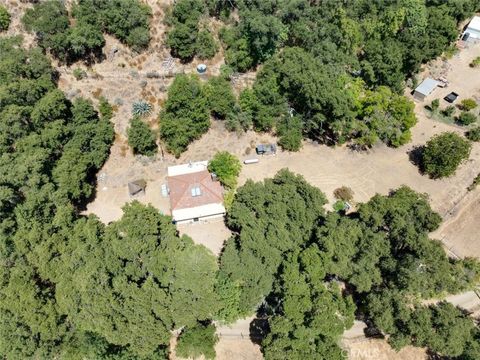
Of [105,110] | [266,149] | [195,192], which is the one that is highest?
[266,149]

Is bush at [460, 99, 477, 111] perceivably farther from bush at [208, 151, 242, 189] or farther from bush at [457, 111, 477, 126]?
bush at [208, 151, 242, 189]

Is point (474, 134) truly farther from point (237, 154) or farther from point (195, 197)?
point (195, 197)

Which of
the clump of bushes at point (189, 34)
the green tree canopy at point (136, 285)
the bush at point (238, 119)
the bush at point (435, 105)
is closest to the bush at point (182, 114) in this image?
the bush at point (238, 119)

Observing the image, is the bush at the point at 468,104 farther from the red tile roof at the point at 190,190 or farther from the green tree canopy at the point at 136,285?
the green tree canopy at the point at 136,285

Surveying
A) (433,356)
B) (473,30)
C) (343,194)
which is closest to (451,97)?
(473,30)

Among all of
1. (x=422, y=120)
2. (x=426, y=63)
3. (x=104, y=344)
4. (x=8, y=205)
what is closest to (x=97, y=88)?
(x=8, y=205)

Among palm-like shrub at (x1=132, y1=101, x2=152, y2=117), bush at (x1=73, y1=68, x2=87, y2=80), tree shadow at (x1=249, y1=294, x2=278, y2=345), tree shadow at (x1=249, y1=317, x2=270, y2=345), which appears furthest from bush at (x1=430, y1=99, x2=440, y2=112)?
bush at (x1=73, y1=68, x2=87, y2=80)

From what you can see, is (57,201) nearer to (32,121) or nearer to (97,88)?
(32,121)
